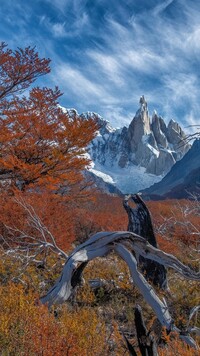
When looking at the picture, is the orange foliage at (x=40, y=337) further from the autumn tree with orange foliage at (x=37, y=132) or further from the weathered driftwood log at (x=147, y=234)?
the autumn tree with orange foliage at (x=37, y=132)

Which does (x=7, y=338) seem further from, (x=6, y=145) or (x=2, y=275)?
(x=6, y=145)

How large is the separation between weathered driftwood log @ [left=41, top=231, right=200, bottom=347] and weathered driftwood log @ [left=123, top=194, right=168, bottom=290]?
153 centimetres

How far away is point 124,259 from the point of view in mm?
5617

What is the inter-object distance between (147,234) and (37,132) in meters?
7.27

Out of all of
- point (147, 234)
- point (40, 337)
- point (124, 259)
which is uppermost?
point (147, 234)

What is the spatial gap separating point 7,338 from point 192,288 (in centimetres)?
461

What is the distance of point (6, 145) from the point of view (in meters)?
12.9

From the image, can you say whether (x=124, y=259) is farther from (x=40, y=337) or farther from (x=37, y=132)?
(x=37, y=132)

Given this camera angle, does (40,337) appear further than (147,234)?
No

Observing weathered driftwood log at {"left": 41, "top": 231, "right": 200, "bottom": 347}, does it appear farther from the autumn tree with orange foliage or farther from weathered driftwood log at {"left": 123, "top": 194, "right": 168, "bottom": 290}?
the autumn tree with orange foliage

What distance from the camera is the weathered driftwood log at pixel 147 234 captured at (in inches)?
286

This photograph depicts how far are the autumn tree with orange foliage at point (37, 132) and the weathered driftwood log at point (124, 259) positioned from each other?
684 centimetres

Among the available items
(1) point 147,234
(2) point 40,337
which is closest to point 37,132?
(1) point 147,234

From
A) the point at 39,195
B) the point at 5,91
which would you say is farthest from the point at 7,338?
the point at 5,91
